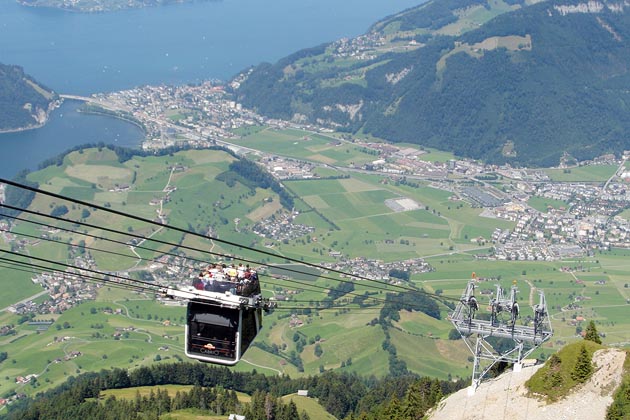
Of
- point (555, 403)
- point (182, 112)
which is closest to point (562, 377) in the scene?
point (555, 403)

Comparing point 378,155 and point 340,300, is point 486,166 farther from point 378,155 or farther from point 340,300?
point 340,300

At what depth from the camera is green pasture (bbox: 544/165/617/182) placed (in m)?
124

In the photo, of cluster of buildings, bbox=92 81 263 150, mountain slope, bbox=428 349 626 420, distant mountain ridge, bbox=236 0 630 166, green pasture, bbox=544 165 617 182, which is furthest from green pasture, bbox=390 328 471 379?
cluster of buildings, bbox=92 81 263 150

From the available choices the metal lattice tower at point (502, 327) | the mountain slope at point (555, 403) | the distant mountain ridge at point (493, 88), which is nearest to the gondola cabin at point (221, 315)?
the mountain slope at point (555, 403)

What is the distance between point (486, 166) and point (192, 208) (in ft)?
147

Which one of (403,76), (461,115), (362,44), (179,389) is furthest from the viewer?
(362,44)

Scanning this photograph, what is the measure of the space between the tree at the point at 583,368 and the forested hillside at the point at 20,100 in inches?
5153

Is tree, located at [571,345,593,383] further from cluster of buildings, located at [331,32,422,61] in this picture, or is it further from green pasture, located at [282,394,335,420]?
cluster of buildings, located at [331,32,422,61]

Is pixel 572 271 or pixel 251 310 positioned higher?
pixel 251 310

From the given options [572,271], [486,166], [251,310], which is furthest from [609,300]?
[251,310]

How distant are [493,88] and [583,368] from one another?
128 m

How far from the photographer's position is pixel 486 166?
132625 mm

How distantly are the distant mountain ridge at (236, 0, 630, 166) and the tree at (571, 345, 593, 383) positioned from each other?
10479 centimetres

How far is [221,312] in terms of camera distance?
71.8 feet
